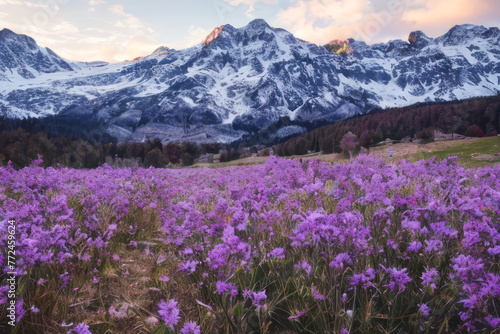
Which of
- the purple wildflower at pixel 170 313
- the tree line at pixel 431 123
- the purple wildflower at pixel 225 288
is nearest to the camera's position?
the purple wildflower at pixel 170 313

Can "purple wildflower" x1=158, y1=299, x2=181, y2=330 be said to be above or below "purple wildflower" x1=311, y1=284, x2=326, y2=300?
above

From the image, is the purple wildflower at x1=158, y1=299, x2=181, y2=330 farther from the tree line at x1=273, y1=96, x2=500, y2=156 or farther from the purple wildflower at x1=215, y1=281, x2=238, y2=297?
the tree line at x1=273, y1=96, x2=500, y2=156

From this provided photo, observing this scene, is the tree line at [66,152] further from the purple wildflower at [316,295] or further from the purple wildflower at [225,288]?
the purple wildflower at [316,295]

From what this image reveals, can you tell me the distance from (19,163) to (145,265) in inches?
1185

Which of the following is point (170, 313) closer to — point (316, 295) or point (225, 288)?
point (225, 288)

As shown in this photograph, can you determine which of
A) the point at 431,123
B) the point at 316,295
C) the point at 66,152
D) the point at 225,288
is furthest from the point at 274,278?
the point at 431,123

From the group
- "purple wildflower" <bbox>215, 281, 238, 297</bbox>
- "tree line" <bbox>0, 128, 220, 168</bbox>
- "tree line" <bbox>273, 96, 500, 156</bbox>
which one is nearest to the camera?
"purple wildflower" <bbox>215, 281, 238, 297</bbox>

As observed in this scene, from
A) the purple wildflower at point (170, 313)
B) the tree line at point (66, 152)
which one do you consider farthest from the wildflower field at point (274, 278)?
the tree line at point (66, 152)

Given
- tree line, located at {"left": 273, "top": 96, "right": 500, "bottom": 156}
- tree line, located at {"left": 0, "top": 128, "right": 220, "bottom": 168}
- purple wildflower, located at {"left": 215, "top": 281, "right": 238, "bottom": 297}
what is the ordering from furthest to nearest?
tree line, located at {"left": 273, "top": 96, "right": 500, "bottom": 156}, tree line, located at {"left": 0, "top": 128, "right": 220, "bottom": 168}, purple wildflower, located at {"left": 215, "top": 281, "right": 238, "bottom": 297}

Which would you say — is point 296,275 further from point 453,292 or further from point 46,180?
point 46,180

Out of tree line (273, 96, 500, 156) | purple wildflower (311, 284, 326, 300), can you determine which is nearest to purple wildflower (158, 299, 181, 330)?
purple wildflower (311, 284, 326, 300)

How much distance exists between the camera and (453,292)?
2.19 m

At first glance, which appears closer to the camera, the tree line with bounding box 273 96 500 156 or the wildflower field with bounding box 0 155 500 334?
the wildflower field with bounding box 0 155 500 334

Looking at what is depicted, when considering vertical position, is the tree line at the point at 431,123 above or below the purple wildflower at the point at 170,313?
above
